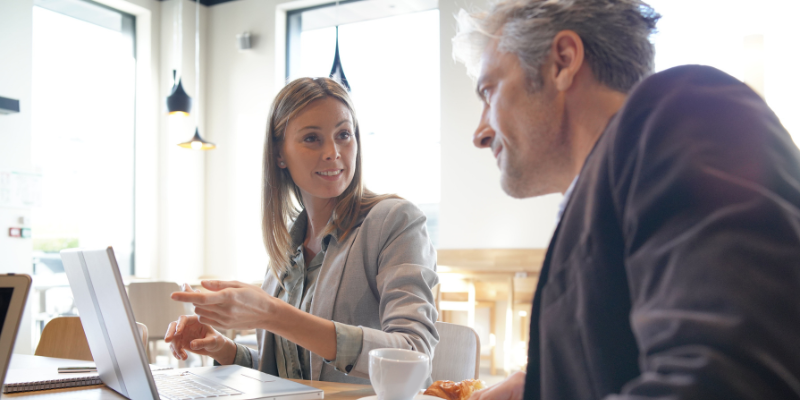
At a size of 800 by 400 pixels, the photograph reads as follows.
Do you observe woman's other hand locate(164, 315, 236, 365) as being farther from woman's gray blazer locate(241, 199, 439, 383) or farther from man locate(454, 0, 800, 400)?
man locate(454, 0, 800, 400)

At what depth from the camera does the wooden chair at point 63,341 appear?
5.58 ft

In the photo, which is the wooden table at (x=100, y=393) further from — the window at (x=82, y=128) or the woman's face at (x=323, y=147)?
the window at (x=82, y=128)

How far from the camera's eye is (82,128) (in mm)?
5641

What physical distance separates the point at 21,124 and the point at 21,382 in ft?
15.2

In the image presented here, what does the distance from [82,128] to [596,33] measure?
236 inches

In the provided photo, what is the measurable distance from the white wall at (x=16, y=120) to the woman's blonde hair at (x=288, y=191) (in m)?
4.04

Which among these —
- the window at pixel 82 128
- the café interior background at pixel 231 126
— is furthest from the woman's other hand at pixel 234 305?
the window at pixel 82 128

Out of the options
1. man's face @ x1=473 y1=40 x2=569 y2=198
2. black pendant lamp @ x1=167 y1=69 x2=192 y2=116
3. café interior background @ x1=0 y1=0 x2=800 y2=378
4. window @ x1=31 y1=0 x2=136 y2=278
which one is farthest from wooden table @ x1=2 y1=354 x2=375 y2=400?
window @ x1=31 y1=0 x2=136 y2=278

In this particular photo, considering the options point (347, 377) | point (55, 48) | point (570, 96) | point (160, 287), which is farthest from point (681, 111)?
point (55, 48)

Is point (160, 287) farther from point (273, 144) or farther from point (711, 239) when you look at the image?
point (711, 239)

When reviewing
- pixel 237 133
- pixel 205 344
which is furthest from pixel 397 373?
pixel 237 133

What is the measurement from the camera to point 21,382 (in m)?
1.02

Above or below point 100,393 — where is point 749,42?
above

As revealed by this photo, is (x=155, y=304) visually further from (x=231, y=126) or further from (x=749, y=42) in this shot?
(x=749, y=42)
